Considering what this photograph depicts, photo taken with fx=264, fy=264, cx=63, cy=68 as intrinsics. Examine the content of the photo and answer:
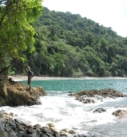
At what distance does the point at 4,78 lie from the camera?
26.2 metres

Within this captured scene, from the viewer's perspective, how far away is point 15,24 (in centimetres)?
1330

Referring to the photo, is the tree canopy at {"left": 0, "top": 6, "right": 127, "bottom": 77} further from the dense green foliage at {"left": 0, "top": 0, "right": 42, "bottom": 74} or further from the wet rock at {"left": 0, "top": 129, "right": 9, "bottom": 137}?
the wet rock at {"left": 0, "top": 129, "right": 9, "bottom": 137}

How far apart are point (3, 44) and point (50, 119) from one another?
7779mm

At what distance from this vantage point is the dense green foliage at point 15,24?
1256 centimetres

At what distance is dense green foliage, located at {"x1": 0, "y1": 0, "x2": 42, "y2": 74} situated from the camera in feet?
41.2

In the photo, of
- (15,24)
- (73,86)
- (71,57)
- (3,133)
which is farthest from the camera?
(71,57)

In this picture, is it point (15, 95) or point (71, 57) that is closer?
point (15, 95)

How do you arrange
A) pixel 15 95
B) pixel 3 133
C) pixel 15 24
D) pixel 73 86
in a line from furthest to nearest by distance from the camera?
pixel 73 86, pixel 15 95, pixel 15 24, pixel 3 133

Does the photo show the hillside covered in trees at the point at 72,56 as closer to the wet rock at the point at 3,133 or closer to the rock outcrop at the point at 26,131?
the rock outcrop at the point at 26,131

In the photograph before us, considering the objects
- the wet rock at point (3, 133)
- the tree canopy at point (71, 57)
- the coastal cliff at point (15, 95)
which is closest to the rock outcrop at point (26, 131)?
the wet rock at point (3, 133)

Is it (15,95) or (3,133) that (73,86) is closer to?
(15,95)

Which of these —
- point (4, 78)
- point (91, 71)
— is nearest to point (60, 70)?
point (91, 71)

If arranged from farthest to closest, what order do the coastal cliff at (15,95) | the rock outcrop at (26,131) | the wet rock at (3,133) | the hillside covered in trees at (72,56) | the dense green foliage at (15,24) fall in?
the hillside covered in trees at (72,56) → the coastal cliff at (15,95) → the rock outcrop at (26,131) → the dense green foliage at (15,24) → the wet rock at (3,133)

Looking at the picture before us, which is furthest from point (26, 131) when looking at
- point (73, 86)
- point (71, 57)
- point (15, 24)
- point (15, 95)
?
point (71, 57)
